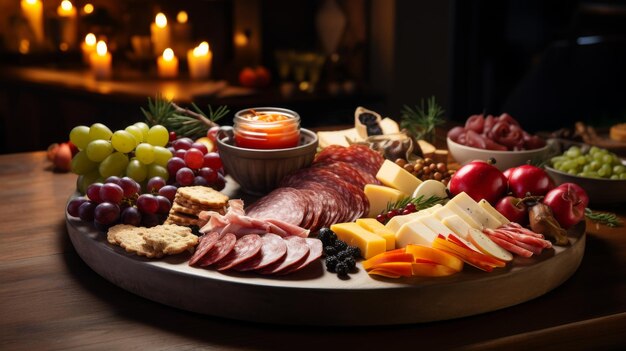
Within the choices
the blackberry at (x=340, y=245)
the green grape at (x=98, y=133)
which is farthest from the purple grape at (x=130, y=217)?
the blackberry at (x=340, y=245)

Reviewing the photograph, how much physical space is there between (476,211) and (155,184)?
0.77 metres

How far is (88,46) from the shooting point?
4.49m

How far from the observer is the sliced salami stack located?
67.6 inches

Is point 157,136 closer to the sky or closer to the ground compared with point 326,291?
closer to the sky

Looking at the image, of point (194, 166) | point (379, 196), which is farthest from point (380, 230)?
point (194, 166)

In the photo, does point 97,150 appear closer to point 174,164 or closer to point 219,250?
point 174,164

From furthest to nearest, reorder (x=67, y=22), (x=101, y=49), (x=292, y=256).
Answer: (x=67, y=22), (x=101, y=49), (x=292, y=256)

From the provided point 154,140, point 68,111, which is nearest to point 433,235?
point 154,140

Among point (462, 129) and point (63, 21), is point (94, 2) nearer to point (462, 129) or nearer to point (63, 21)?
point (63, 21)

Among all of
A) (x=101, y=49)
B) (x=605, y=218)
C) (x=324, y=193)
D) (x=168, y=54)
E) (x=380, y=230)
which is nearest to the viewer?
(x=380, y=230)

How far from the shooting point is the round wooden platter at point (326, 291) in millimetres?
1363

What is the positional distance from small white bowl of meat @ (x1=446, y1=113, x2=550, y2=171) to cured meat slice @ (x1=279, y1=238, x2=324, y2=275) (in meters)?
0.85

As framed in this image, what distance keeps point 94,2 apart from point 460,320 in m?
3.69

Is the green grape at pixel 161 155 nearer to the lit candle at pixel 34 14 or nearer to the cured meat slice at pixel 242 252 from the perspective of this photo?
the cured meat slice at pixel 242 252
